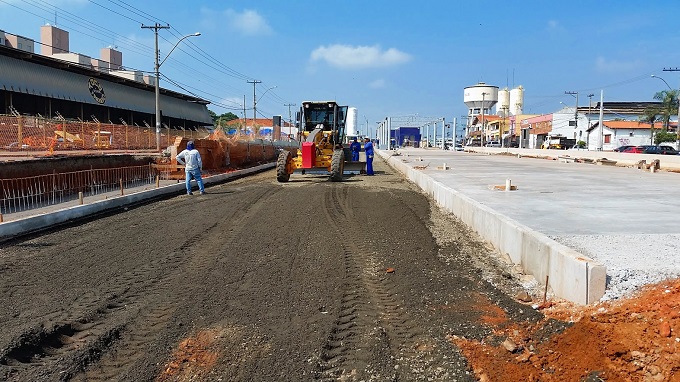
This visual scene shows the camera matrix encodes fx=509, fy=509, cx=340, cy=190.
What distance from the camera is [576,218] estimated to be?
27.5 ft

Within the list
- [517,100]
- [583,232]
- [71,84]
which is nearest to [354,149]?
[583,232]

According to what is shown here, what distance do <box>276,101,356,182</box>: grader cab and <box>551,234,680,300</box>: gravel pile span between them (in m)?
13.7

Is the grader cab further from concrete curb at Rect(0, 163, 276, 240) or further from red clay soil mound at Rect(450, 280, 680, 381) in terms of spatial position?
red clay soil mound at Rect(450, 280, 680, 381)

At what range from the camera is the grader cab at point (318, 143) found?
20.1m

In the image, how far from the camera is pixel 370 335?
4.57 metres

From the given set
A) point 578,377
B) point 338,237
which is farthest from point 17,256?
point 578,377

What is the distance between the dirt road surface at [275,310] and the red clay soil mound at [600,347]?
19mm

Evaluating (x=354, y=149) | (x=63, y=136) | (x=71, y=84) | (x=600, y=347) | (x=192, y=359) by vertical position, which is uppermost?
(x=71, y=84)

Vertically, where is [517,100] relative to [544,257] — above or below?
above

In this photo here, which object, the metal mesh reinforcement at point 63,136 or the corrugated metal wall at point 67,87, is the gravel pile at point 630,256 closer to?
the metal mesh reinforcement at point 63,136

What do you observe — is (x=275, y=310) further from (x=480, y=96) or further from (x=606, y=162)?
(x=480, y=96)

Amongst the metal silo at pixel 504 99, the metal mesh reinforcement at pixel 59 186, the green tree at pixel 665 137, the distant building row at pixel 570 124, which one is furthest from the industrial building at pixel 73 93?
the metal silo at pixel 504 99

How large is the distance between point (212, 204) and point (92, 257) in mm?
6007

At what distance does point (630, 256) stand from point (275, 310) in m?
3.97
